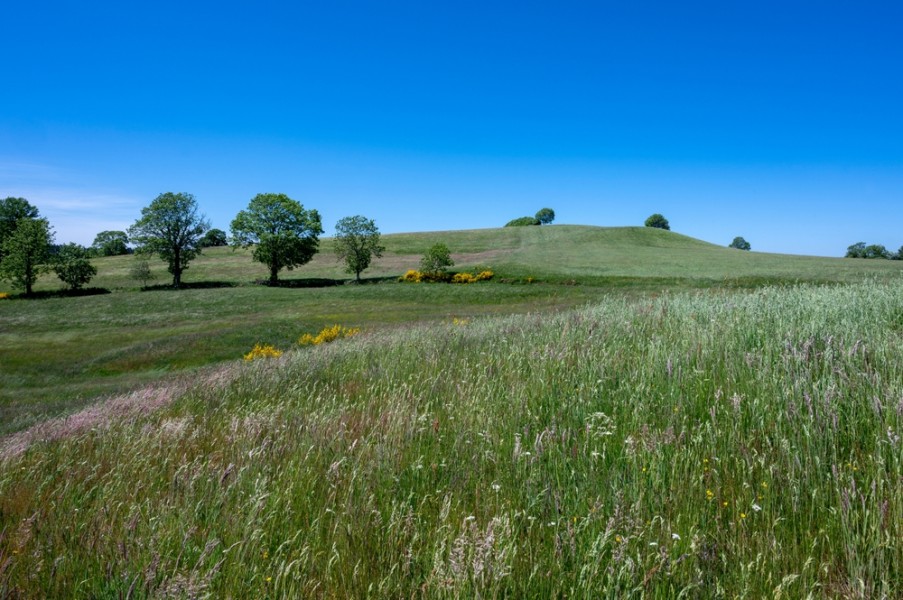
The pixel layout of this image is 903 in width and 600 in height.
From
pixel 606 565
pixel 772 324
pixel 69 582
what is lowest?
pixel 69 582

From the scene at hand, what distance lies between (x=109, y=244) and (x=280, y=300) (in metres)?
85.9

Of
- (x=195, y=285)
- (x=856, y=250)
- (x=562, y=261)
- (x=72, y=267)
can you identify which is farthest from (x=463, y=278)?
(x=856, y=250)

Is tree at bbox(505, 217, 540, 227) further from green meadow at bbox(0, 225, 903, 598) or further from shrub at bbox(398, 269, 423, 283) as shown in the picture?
green meadow at bbox(0, 225, 903, 598)

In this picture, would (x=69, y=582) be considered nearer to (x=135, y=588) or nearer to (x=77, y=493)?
(x=135, y=588)

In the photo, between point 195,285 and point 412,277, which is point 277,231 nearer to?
Answer: point 195,285

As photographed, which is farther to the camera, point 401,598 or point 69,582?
A: point 69,582

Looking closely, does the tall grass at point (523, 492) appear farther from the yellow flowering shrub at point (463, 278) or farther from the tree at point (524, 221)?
the tree at point (524, 221)

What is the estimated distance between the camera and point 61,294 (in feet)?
193

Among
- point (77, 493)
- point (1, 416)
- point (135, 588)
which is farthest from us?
point (1, 416)

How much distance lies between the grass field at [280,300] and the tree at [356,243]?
255 cm

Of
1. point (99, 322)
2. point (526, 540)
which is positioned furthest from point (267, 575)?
point (99, 322)

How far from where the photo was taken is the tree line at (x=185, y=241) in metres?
60.3

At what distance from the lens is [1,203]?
84.8 metres

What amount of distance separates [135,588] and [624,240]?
91460 millimetres
